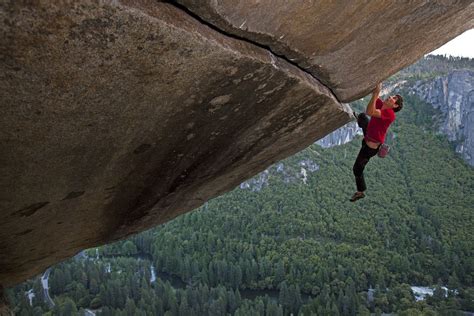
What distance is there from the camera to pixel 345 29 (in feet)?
11.2

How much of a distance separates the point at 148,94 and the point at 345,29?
156cm

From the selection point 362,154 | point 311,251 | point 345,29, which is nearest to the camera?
point 345,29

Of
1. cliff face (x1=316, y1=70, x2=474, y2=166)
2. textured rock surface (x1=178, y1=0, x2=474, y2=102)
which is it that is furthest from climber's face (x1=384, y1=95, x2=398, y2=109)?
cliff face (x1=316, y1=70, x2=474, y2=166)

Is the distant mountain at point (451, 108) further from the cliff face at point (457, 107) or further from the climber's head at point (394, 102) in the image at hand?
the climber's head at point (394, 102)

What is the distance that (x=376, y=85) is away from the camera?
5051mm

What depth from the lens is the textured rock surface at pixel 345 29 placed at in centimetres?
299

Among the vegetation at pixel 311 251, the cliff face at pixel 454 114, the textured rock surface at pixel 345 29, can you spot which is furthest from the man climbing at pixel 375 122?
the cliff face at pixel 454 114

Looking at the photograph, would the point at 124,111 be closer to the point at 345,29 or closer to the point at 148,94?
the point at 148,94

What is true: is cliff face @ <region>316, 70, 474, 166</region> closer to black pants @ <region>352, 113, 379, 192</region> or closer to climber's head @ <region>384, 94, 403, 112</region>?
black pants @ <region>352, 113, 379, 192</region>

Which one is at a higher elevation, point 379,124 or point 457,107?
point 457,107

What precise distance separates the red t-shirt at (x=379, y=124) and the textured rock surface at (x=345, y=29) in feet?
2.91

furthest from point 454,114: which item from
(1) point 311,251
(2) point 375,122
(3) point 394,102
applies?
(3) point 394,102

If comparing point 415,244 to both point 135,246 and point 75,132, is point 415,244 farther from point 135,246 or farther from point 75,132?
point 75,132

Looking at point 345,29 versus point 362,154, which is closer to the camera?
point 345,29
